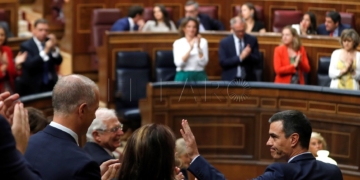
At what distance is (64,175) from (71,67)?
6438mm

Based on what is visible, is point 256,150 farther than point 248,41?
No

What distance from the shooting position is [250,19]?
7984mm

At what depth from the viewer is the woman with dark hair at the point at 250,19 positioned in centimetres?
796

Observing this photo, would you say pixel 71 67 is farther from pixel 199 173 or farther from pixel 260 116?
pixel 199 173

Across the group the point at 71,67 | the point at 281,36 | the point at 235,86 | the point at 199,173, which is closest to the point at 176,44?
the point at 235,86

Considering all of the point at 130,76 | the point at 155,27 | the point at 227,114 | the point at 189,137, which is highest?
the point at 155,27

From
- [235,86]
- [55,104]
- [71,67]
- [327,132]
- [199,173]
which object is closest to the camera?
[55,104]

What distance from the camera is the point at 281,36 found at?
7133 millimetres

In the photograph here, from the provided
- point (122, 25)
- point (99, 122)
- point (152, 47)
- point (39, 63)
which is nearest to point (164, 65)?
point (152, 47)

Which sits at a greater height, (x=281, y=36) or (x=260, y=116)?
(x=281, y=36)

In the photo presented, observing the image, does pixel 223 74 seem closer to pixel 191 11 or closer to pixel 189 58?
pixel 189 58

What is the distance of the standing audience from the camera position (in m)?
6.68

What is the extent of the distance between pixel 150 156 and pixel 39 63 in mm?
4534

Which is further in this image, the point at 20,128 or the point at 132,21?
the point at 132,21
